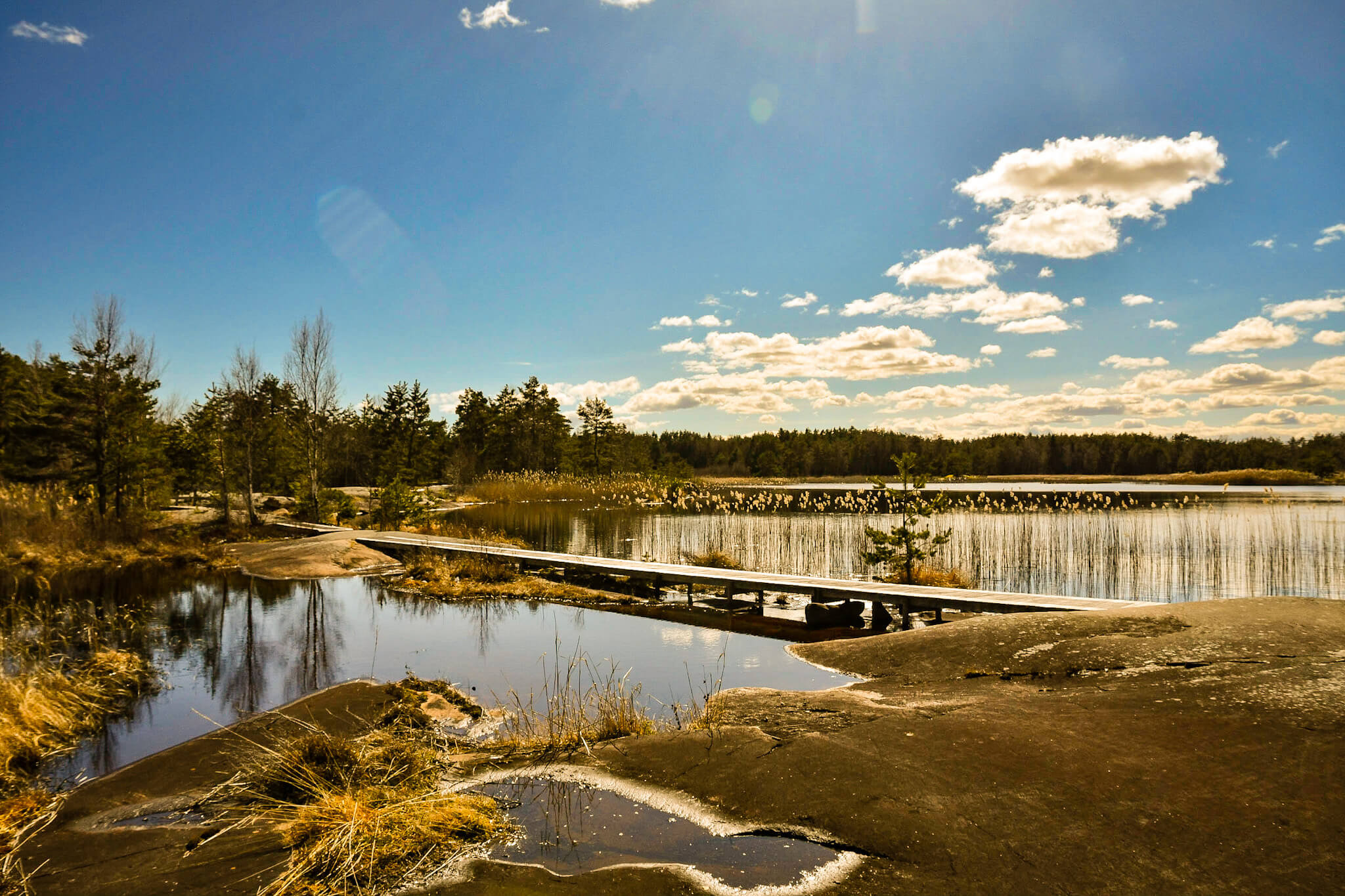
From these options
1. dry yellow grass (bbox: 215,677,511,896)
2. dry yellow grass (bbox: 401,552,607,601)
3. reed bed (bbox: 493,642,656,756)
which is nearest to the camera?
dry yellow grass (bbox: 215,677,511,896)

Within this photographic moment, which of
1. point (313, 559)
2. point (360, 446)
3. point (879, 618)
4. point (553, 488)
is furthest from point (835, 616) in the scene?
point (360, 446)

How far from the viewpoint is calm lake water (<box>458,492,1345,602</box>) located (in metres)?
14.2

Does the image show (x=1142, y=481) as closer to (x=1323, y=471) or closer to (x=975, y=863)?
(x=1323, y=471)

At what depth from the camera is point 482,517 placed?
3141 cm

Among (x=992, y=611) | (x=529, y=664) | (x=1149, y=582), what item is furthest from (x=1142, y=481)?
(x=529, y=664)

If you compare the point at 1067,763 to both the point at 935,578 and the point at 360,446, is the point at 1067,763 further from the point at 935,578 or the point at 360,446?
the point at 360,446

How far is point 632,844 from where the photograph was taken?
14.9 ft

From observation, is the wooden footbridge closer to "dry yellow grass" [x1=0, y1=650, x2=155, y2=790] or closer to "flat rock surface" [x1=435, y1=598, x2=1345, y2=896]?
"flat rock surface" [x1=435, y1=598, x2=1345, y2=896]

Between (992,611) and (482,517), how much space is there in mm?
24519

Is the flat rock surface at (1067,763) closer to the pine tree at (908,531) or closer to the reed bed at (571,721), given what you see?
the reed bed at (571,721)

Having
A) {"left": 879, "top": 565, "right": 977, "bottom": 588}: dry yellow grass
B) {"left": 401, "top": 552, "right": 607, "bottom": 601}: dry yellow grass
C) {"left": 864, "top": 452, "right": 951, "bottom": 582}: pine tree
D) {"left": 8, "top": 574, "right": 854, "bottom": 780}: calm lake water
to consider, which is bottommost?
{"left": 8, "top": 574, "right": 854, "bottom": 780}: calm lake water

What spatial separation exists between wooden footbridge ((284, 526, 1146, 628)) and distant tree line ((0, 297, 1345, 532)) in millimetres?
3453

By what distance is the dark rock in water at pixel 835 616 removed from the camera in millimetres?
12008

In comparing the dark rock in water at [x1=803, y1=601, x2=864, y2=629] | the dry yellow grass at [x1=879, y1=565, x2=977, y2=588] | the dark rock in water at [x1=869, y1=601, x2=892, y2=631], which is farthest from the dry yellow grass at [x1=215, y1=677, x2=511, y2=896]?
the dry yellow grass at [x1=879, y1=565, x2=977, y2=588]
